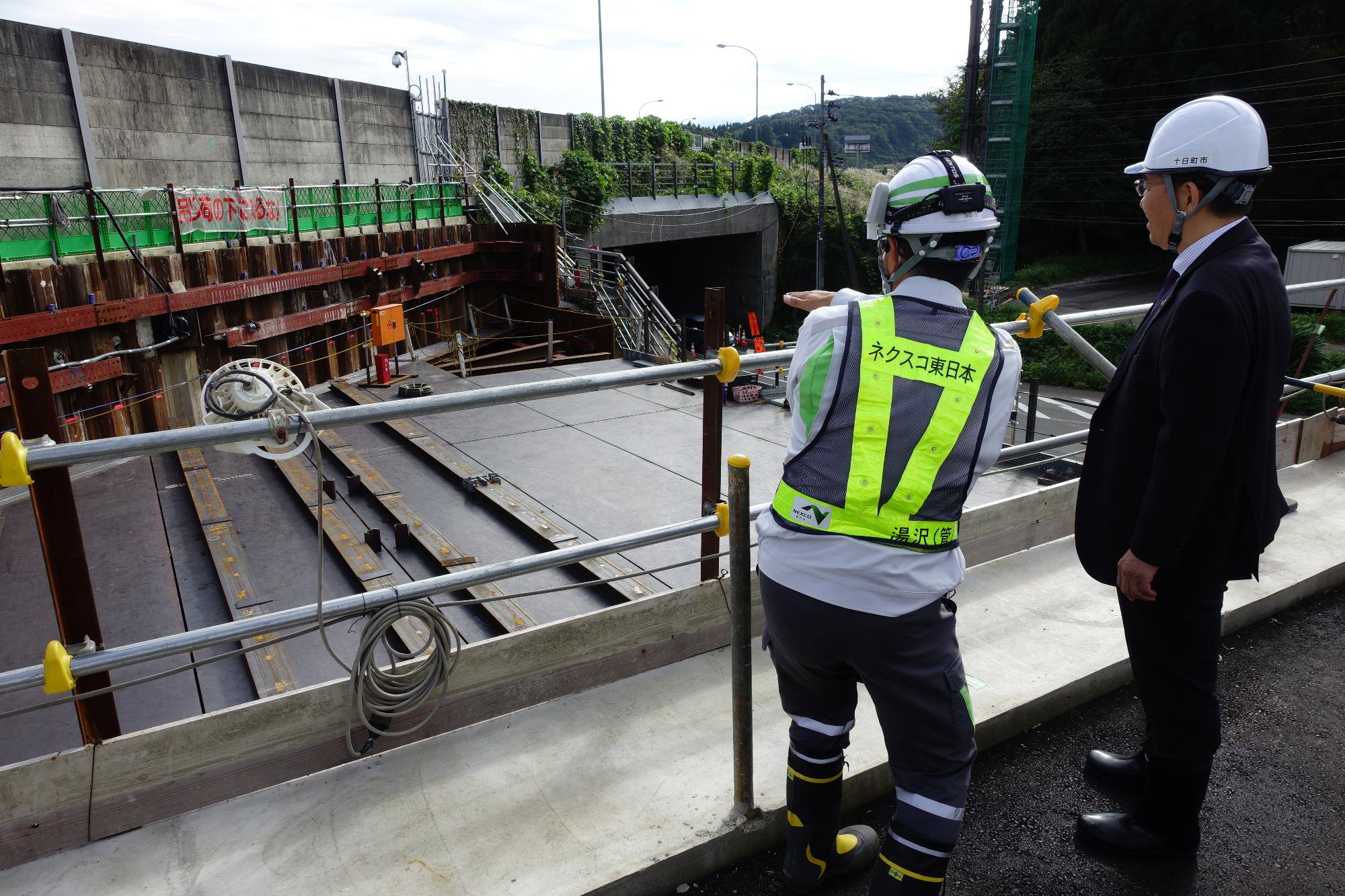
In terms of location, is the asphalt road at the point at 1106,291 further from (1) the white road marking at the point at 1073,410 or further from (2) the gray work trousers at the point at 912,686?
(2) the gray work trousers at the point at 912,686

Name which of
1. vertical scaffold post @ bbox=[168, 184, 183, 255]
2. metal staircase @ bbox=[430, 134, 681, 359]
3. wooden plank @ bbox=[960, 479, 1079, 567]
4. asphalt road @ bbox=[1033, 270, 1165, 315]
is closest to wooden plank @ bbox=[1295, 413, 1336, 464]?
wooden plank @ bbox=[960, 479, 1079, 567]

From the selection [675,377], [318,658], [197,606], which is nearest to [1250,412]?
[675,377]

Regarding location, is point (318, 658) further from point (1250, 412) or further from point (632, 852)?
point (1250, 412)

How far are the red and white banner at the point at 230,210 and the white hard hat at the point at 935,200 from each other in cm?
1125

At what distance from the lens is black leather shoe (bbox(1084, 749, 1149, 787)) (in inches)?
102

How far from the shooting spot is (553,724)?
275 cm

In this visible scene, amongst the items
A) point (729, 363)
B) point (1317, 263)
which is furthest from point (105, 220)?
point (1317, 263)

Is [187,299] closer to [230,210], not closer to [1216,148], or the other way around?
[230,210]

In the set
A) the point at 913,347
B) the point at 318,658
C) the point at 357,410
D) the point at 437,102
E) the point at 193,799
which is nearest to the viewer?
the point at 913,347

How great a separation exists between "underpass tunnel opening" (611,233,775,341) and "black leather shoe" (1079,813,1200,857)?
37.3m

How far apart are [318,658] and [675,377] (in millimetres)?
3875

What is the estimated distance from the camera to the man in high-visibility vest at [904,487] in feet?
5.76

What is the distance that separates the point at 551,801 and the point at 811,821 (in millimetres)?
777

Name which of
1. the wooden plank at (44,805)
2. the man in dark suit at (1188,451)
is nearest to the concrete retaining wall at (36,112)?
the wooden plank at (44,805)
